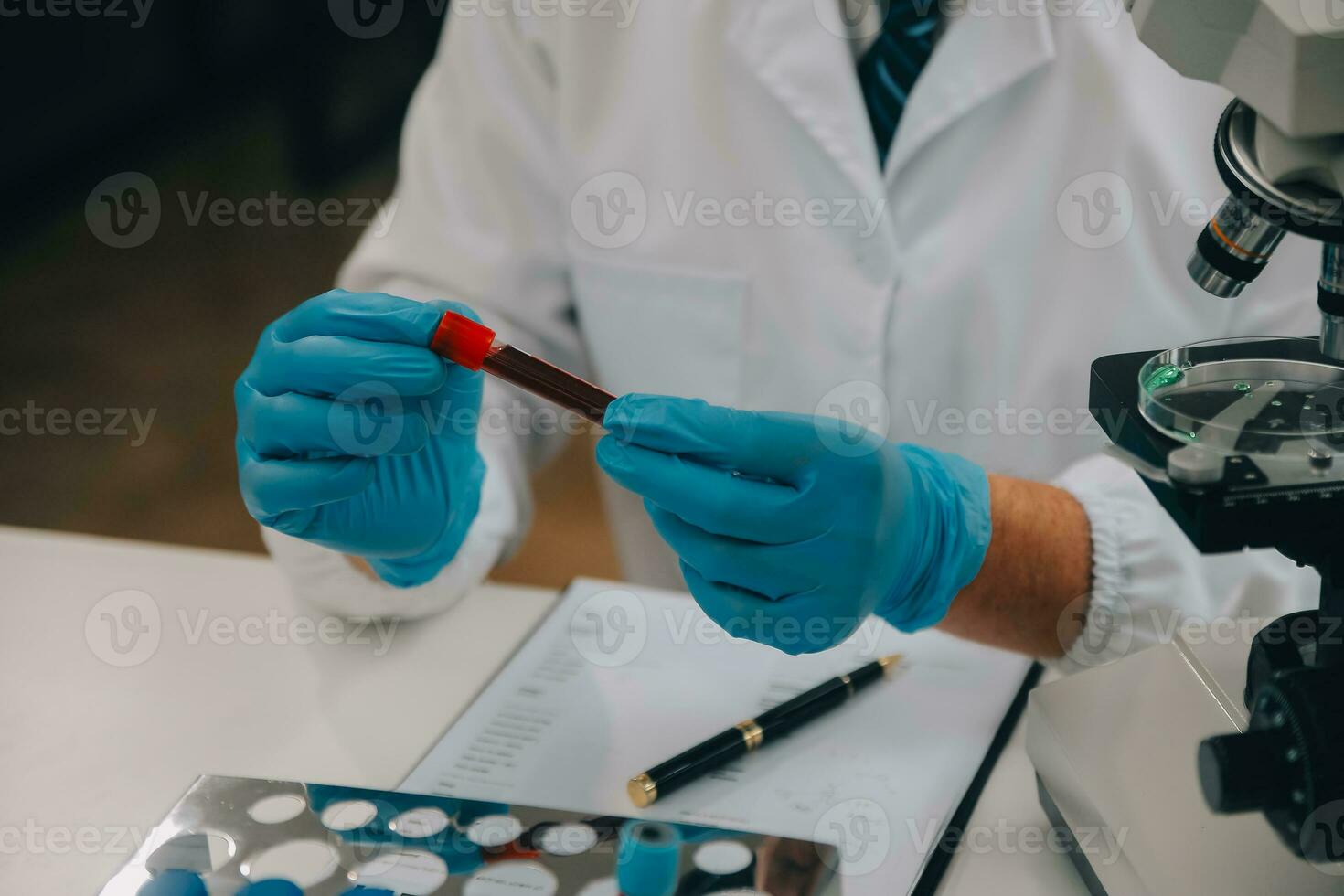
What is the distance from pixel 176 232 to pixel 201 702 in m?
2.99

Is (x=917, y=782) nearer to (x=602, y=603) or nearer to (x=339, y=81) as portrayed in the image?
(x=602, y=603)

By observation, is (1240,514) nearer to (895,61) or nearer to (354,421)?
(354,421)

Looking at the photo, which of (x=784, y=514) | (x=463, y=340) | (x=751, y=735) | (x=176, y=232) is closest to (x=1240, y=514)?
(x=784, y=514)

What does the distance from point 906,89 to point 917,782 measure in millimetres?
726

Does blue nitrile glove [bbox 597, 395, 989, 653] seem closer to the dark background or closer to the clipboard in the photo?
the clipboard

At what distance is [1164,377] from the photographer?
75cm

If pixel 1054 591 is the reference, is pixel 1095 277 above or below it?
above

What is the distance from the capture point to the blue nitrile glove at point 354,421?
0.93m

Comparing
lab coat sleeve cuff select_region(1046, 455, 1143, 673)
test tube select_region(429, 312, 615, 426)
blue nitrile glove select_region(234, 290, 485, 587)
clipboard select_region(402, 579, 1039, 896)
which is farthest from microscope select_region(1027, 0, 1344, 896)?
blue nitrile glove select_region(234, 290, 485, 587)

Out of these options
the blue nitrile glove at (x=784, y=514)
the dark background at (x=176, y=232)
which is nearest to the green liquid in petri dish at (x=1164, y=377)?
the blue nitrile glove at (x=784, y=514)

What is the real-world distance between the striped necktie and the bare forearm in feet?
1.42

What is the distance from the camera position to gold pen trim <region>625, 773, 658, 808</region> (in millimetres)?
878

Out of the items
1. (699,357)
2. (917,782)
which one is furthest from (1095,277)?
(917,782)

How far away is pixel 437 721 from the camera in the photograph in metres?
1.00
